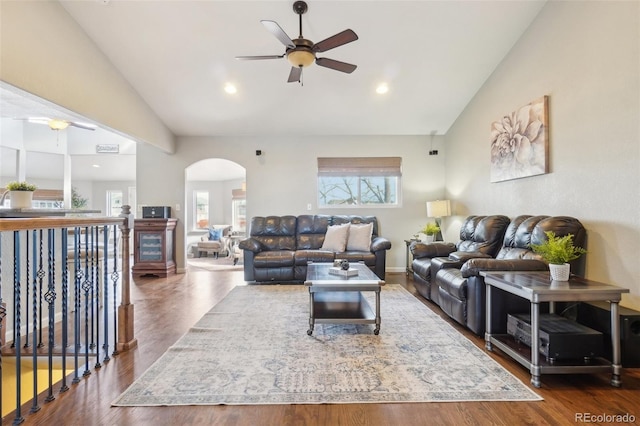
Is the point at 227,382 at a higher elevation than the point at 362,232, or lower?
lower

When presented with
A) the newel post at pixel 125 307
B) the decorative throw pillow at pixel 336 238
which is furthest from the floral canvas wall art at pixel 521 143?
the newel post at pixel 125 307

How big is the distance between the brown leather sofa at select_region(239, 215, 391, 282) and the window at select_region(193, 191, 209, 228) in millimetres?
5765

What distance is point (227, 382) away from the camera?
1970 mm

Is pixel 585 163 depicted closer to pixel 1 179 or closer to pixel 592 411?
pixel 592 411

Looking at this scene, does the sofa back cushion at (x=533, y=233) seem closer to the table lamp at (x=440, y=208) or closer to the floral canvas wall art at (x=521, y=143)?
the floral canvas wall art at (x=521, y=143)

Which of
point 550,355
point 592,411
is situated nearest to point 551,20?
point 550,355

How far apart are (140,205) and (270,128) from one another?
9.25 ft

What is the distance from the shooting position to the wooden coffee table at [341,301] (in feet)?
8.80

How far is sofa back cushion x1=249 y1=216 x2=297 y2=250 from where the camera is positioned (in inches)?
205

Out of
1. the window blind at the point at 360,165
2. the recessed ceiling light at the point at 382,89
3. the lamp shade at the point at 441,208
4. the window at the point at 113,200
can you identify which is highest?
the recessed ceiling light at the point at 382,89

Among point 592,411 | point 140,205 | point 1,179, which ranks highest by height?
point 1,179

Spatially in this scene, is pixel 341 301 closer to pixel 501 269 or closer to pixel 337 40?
pixel 501 269

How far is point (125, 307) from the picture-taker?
8.25 feet

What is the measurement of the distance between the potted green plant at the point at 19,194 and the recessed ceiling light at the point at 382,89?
421 centimetres
